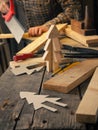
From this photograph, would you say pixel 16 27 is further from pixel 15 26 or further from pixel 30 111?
pixel 30 111

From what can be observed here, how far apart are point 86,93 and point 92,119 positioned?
0.16 m

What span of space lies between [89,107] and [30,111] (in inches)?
Answer: 7.2

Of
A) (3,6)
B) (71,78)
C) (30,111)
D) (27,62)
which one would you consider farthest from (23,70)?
(3,6)

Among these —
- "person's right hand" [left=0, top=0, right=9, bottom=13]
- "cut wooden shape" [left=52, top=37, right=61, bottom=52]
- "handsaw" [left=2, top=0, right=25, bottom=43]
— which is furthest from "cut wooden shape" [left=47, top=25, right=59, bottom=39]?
"person's right hand" [left=0, top=0, right=9, bottom=13]

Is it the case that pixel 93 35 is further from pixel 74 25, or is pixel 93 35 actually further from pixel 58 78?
pixel 58 78

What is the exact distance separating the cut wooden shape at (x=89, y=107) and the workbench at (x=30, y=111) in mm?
21

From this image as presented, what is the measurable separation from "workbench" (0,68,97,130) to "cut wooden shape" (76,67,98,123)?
0.02 metres

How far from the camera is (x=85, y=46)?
1580mm

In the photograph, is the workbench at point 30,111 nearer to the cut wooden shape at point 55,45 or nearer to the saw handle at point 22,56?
the cut wooden shape at point 55,45

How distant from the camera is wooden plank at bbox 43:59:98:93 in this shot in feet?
3.33

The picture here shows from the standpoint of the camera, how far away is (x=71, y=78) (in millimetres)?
1082

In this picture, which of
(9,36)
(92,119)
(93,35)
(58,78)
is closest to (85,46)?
(93,35)

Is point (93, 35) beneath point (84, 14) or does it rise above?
beneath

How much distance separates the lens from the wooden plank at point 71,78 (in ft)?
3.33
